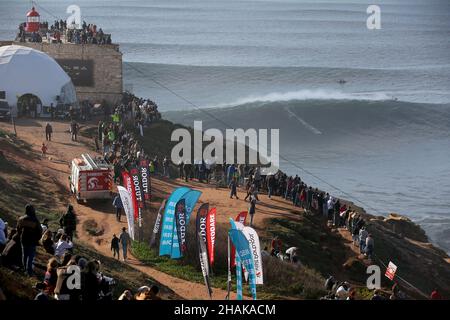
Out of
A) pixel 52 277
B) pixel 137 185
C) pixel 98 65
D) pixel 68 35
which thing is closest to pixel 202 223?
pixel 137 185

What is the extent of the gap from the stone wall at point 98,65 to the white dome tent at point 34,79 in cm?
283

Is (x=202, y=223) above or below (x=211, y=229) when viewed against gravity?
above

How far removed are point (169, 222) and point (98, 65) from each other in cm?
2530

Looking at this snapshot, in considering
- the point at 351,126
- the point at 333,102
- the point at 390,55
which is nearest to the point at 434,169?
the point at 351,126

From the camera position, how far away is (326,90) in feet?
288

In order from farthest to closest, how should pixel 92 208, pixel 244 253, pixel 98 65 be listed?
pixel 98 65 → pixel 92 208 → pixel 244 253

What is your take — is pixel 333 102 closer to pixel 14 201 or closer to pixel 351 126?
pixel 351 126

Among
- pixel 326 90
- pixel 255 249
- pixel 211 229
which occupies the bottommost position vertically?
pixel 255 249

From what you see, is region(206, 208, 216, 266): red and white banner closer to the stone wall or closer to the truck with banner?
Result: the truck with banner

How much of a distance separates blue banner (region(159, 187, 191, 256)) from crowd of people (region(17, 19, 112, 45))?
25143mm

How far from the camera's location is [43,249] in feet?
58.8

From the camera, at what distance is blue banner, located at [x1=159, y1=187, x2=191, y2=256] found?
22359 millimetres

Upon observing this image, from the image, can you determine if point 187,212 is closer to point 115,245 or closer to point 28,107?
point 115,245

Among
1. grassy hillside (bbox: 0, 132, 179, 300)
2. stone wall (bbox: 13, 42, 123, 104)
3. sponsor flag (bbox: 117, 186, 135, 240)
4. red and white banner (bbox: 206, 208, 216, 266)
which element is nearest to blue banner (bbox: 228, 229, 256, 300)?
grassy hillside (bbox: 0, 132, 179, 300)
